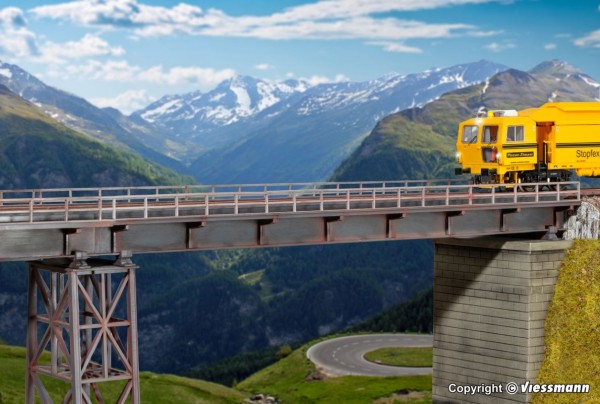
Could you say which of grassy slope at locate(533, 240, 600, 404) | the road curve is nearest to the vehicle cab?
grassy slope at locate(533, 240, 600, 404)

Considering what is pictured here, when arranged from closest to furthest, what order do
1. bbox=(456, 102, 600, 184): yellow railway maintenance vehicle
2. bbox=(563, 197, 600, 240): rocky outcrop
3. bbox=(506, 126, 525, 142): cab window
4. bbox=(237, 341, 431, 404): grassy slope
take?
1. bbox=(563, 197, 600, 240): rocky outcrop
2. bbox=(506, 126, 525, 142): cab window
3. bbox=(456, 102, 600, 184): yellow railway maintenance vehicle
4. bbox=(237, 341, 431, 404): grassy slope

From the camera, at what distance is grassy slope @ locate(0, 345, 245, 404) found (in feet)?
298

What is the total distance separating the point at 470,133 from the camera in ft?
242

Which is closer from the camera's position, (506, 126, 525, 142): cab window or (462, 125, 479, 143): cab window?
(506, 126, 525, 142): cab window

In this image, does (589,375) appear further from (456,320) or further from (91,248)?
(91,248)

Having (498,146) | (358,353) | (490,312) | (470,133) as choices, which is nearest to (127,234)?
(490,312)

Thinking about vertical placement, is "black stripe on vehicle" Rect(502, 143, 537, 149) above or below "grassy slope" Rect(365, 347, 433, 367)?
above

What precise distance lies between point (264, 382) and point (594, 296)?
77.0 metres

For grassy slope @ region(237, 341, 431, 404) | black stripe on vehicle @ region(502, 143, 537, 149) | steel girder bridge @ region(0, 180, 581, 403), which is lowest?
grassy slope @ region(237, 341, 431, 404)

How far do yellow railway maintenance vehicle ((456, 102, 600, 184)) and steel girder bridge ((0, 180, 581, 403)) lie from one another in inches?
232

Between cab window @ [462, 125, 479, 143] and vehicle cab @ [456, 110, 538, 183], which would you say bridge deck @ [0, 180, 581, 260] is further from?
cab window @ [462, 125, 479, 143]

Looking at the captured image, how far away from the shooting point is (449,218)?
2527 inches

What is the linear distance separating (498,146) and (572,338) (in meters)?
14.8

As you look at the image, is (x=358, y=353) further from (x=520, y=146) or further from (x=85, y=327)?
(x=85, y=327)
